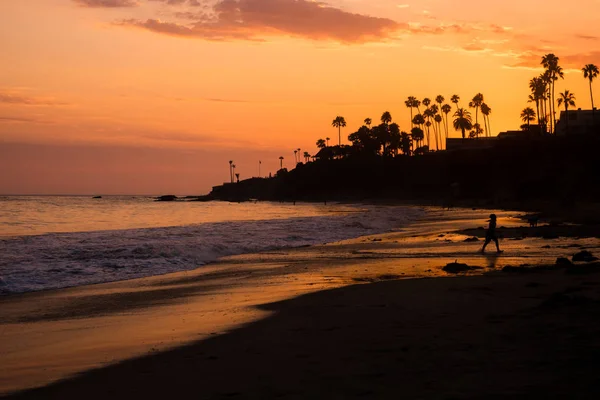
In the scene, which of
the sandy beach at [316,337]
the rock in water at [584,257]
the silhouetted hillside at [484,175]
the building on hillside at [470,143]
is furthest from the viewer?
the building on hillside at [470,143]

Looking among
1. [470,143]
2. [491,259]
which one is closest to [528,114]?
[470,143]

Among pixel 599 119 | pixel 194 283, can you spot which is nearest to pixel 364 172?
pixel 599 119

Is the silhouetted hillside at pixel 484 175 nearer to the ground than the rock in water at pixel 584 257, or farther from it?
farther from it

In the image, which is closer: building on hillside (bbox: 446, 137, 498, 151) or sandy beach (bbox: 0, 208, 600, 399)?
sandy beach (bbox: 0, 208, 600, 399)

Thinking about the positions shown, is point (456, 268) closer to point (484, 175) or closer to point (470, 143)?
point (484, 175)

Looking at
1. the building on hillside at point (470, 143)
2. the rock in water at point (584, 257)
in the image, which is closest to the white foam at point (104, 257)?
the rock in water at point (584, 257)

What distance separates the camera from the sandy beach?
673 cm

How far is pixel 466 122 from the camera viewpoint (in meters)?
177

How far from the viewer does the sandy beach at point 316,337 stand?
673 centimetres

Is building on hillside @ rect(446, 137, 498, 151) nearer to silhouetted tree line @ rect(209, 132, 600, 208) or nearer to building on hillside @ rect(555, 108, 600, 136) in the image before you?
silhouetted tree line @ rect(209, 132, 600, 208)

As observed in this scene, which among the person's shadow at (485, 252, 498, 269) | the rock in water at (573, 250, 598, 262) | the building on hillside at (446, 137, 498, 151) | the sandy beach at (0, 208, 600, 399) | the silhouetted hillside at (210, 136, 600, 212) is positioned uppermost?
the building on hillside at (446, 137, 498, 151)

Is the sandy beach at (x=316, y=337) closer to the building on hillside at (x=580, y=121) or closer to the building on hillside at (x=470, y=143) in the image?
the building on hillside at (x=580, y=121)

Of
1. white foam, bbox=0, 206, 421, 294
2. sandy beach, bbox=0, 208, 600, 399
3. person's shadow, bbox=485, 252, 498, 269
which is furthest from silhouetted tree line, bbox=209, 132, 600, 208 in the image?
sandy beach, bbox=0, 208, 600, 399

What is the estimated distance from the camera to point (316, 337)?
9.20m
